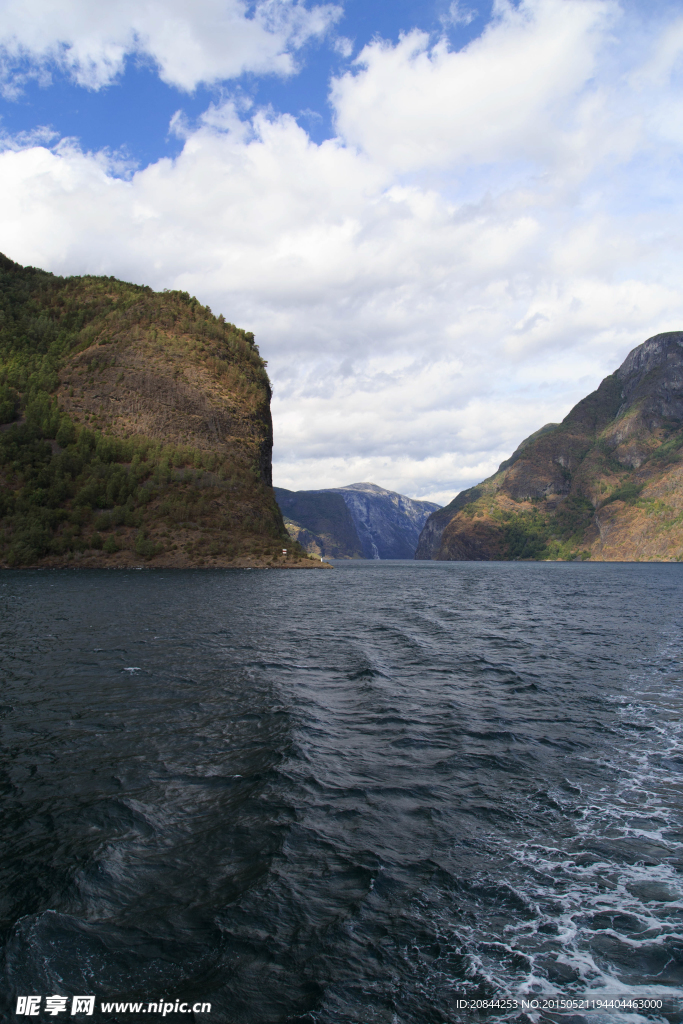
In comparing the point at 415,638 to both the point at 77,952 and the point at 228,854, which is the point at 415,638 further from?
the point at 77,952

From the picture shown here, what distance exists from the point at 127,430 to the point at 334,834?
12146 cm

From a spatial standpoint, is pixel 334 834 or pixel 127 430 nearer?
pixel 334 834

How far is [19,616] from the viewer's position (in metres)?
33.5

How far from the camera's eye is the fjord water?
6531 mm

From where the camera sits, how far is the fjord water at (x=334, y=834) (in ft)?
21.4

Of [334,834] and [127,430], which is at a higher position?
[127,430]

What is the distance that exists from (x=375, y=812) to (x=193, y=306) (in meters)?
161

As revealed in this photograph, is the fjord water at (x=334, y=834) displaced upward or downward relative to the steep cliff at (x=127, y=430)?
downward

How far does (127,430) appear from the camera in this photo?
383 ft

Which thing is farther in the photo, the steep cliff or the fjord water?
the steep cliff

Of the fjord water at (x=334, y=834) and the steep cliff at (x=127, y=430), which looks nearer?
the fjord water at (x=334, y=834)

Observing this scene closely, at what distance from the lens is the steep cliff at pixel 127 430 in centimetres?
9712

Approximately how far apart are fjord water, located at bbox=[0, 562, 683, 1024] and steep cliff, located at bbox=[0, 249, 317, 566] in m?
81.8

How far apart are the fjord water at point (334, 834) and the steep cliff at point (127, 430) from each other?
269ft
